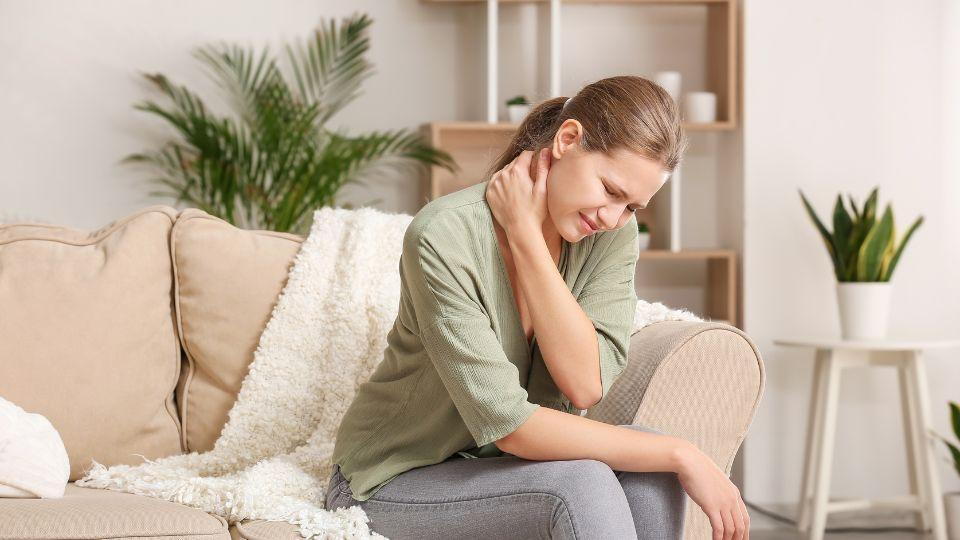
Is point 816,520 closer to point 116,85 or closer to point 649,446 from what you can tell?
point 649,446

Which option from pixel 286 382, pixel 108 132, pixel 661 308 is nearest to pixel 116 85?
pixel 108 132

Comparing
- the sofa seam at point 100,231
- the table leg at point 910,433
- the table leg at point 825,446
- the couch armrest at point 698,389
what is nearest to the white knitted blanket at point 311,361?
the couch armrest at point 698,389

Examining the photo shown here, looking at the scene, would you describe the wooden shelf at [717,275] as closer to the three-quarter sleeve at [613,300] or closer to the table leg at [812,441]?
the table leg at [812,441]

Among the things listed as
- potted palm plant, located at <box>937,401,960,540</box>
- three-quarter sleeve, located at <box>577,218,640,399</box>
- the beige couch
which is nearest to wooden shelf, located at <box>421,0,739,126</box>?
potted palm plant, located at <box>937,401,960,540</box>

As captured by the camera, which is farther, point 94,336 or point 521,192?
point 94,336

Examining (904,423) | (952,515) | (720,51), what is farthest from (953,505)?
(720,51)

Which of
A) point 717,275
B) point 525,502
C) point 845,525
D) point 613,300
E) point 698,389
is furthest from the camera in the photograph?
point 717,275

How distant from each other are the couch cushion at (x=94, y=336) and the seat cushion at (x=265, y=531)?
0.49m

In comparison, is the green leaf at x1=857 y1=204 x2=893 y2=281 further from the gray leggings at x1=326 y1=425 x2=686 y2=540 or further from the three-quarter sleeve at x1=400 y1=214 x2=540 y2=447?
the three-quarter sleeve at x1=400 y1=214 x2=540 y2=447

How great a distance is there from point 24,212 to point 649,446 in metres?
2.92

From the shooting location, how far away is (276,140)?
3.32 metres

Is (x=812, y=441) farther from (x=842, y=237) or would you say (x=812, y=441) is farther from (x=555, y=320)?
(x=555, y=320)

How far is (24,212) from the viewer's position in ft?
11.6

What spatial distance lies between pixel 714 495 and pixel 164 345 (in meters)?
1.12
